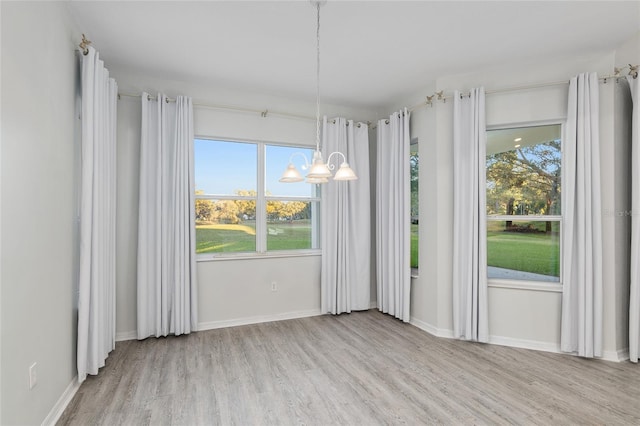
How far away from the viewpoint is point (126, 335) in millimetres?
3545

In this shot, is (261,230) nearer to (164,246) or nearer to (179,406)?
(164,246)

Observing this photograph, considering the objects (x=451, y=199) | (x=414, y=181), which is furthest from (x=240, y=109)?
(x=451, y=199)

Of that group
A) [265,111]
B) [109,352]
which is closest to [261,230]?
[265,111]

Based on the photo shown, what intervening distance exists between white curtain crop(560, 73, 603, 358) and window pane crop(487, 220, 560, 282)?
18cm

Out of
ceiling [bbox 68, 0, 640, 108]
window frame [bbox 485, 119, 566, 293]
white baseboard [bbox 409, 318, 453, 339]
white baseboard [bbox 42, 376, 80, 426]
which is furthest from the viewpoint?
white baseboard [bbox 409, 318, 453, 339]

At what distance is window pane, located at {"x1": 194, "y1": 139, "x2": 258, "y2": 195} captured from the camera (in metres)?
4.00

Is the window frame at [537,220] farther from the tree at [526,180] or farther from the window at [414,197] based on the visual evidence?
the window at [414,197]

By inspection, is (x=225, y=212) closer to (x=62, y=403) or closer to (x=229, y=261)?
(x=229, y=261)

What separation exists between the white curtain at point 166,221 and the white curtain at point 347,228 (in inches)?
67.0

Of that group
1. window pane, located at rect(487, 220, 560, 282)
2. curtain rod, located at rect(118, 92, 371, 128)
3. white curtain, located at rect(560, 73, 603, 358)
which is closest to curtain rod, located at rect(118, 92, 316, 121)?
curtain rod, located at rect(118, 92, 371, 128)

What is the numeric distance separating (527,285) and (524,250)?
37cm

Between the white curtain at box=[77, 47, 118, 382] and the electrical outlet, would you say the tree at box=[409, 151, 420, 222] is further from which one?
the electrical outlet

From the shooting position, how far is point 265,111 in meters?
4.13

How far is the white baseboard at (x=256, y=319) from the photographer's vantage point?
390cm
